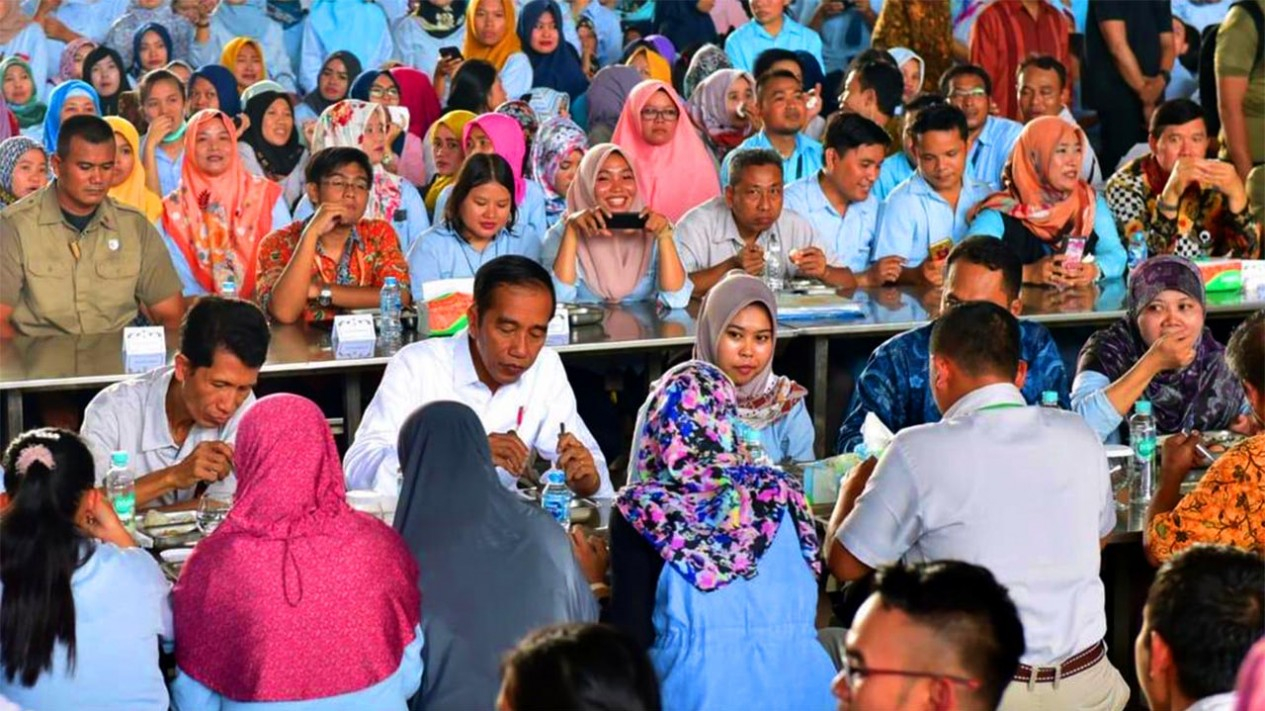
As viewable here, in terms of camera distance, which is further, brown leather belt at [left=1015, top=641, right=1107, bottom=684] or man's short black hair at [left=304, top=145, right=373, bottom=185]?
man's short black hair at [left=304, top=145, right=373, bottom=185]

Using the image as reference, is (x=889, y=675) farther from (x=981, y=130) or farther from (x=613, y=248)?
(x=981, y=130)

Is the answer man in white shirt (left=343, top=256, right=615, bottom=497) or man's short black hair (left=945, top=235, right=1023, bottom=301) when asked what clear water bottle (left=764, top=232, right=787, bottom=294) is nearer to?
man's short black hair (left=945, top=235, right=1023, bottom=301)

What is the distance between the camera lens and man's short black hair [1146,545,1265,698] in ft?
8.16

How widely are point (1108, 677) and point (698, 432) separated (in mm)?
910

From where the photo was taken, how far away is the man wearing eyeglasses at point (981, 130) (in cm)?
820

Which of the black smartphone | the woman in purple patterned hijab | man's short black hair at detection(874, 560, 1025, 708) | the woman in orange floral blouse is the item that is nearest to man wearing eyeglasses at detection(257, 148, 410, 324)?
the black smartphone

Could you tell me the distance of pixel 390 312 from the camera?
5754 mm

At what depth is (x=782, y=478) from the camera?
3316 millimetres

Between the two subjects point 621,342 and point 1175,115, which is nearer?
point 621,342

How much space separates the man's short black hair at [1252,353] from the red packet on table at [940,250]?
2.51 metres

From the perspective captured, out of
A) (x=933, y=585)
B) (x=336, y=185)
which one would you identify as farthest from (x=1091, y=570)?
(x=336, y=185)

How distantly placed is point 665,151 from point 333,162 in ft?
6.07

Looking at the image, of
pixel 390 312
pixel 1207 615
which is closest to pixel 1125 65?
pixel 390 312

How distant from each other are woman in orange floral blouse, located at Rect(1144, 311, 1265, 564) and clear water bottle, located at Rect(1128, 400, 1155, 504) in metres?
0.35
